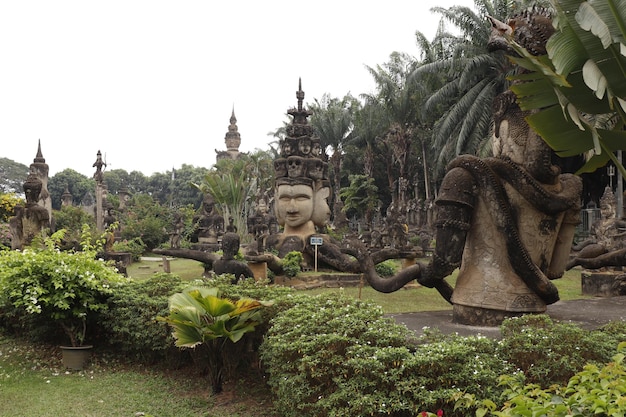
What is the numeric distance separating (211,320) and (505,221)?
3262mm

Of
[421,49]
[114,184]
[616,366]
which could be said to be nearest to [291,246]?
[616,366]

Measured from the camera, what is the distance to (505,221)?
5.76 metres

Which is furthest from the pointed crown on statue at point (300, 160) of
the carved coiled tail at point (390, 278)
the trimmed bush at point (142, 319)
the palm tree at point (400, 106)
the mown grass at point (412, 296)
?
the palm tree at point (400, 106)

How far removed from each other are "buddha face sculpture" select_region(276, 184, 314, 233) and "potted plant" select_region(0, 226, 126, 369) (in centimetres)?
871

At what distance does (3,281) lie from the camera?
7.14 meters

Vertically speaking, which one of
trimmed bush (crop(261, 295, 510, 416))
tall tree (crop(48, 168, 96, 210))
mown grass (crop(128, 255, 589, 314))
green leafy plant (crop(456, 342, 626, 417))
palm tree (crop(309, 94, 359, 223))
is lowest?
mown grass (crop(128, 255, 589, 314))

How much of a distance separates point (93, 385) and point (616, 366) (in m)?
5.70

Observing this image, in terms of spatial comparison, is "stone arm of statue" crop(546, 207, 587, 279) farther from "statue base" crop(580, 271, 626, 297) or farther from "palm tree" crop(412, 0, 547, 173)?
"palm tree" crop(412, 0, 547, 173)

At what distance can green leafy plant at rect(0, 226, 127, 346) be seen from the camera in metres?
6.90

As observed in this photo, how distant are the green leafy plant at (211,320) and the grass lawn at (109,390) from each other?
1.67 feet

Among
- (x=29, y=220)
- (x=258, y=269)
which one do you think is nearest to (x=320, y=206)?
(x=258, y=269)

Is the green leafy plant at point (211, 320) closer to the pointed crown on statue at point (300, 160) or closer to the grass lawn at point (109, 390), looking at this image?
the grass lawn at point (109, 390)

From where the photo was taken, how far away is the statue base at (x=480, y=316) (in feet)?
18.9

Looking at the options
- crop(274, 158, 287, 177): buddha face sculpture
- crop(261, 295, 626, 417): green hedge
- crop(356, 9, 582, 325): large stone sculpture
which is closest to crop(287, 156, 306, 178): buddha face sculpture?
crop(274, 158, 287, 177): buddha face sculpture
